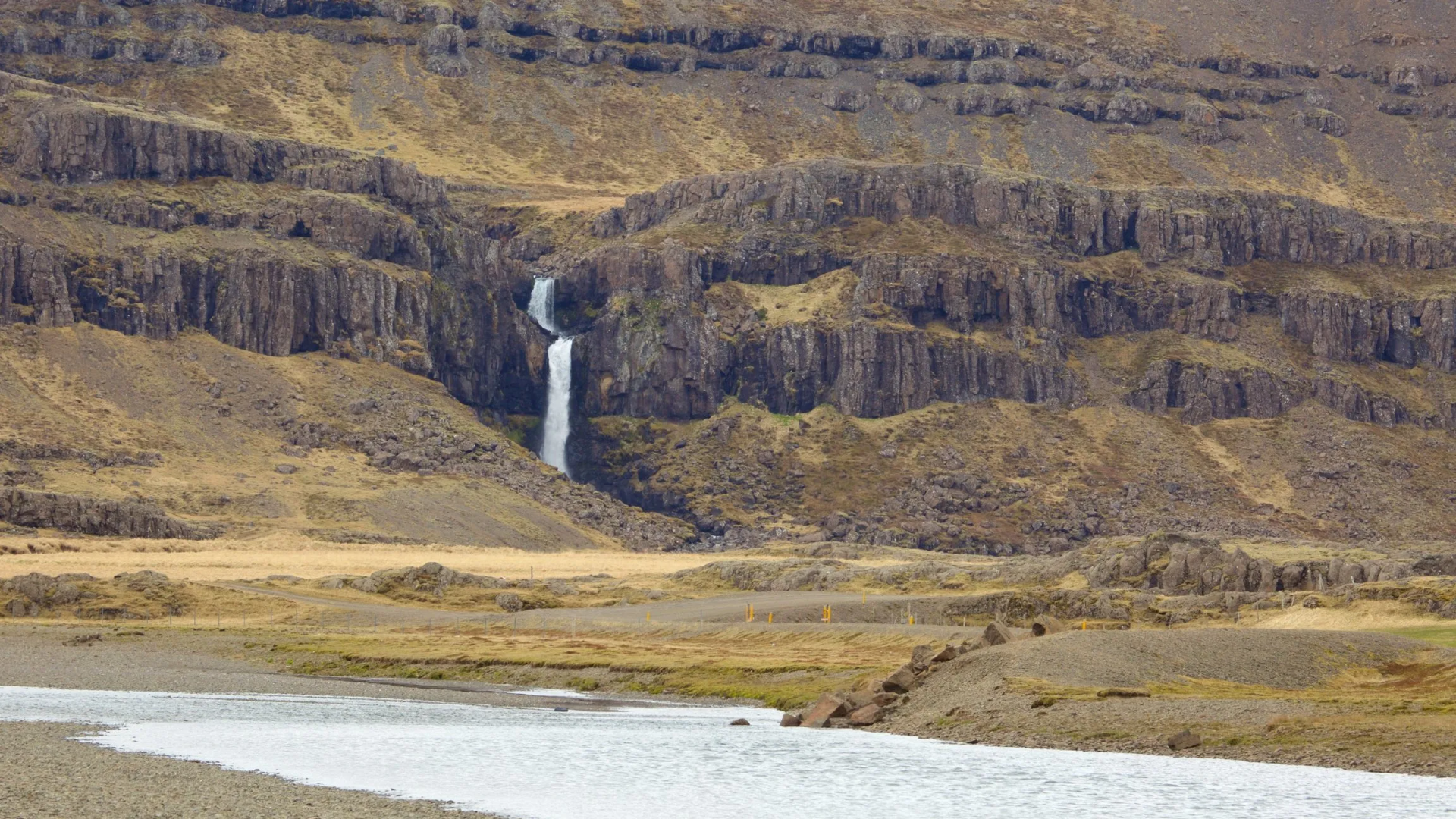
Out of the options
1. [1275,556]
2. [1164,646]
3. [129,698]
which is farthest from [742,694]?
[1275,556]

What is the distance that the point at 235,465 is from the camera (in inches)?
7224

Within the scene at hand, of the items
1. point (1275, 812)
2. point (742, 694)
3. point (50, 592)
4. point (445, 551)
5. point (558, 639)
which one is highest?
point (1275, 812)

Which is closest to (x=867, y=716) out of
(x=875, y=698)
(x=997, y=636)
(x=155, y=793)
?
(x=875, y=698)

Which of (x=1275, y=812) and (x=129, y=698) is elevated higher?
(x=1275, y=812)

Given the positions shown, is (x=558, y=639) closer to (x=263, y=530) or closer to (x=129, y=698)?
(x=129, y=698)

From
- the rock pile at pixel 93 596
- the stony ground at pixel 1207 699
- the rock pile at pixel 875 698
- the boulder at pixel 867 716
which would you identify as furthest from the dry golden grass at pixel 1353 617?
the rock pile at pixel 93 596

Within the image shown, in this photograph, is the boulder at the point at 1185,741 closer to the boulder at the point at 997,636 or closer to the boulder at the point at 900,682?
the boulder at the point at 900,682

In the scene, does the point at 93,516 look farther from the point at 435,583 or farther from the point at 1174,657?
the point at 1174,657

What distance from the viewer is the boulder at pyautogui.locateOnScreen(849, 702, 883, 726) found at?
194ft

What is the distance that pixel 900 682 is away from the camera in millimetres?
62375

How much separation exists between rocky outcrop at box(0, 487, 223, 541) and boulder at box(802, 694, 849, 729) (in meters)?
114

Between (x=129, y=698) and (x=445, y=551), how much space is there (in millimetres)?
100215

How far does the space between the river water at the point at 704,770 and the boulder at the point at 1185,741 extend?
900mm

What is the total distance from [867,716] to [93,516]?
120867 mm
